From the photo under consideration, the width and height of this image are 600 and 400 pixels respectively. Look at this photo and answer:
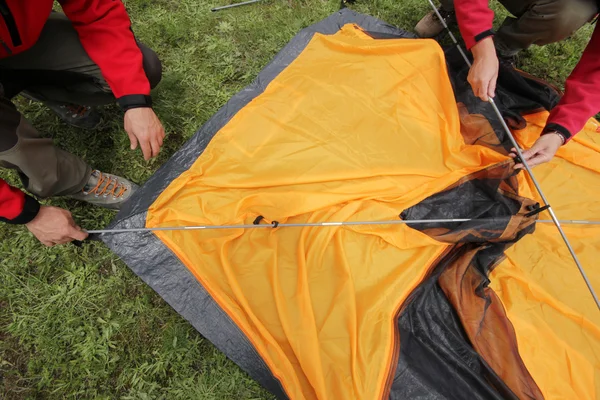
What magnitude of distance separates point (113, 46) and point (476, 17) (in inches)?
51.6

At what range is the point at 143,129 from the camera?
121cm

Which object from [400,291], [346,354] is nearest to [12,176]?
[346,354]

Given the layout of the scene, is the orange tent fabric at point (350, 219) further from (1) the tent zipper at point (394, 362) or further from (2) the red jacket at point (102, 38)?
(2) the red jacket at point (102, 38)

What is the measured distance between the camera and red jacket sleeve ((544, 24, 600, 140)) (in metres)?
1.37

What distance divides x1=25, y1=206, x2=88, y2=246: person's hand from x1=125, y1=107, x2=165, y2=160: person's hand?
31cm

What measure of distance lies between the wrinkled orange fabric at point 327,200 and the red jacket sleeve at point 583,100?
0.80 ft

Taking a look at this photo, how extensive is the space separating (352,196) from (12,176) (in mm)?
1526

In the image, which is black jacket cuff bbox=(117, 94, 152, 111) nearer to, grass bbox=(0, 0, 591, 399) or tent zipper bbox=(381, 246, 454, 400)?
grass bbox=(0, 0, 591, 399)

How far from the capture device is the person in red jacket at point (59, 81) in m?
1.13

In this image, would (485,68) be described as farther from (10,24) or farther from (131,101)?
(10,24)

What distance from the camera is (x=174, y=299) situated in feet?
4.60

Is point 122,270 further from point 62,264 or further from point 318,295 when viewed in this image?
point 318,295

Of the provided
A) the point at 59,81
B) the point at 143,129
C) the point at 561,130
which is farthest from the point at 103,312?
the point at 561,130

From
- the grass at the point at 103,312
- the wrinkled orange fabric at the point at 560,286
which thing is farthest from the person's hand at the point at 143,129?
the wrinkled orange fabric at the point at 560,286
